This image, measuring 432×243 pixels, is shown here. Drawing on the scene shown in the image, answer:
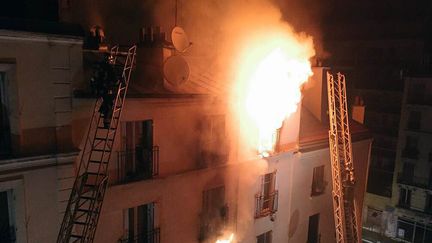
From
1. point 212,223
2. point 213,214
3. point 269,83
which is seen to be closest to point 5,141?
point 213,214

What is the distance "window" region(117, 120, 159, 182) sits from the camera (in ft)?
41.0

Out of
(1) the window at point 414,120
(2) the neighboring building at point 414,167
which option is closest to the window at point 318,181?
Answer: (2) the neighboring building at point 414,167

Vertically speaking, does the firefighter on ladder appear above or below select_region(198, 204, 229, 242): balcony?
above

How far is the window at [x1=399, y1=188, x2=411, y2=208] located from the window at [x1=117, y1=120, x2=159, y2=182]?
1311 inches

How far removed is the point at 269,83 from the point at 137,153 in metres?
7.70

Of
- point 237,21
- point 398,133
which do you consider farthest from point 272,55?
point 398,133

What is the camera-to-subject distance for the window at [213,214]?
49.6 feet

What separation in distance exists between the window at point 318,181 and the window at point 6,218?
48.0 feet

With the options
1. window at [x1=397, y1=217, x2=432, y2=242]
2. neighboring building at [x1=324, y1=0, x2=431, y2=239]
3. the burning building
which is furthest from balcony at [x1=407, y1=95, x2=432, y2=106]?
the burning building

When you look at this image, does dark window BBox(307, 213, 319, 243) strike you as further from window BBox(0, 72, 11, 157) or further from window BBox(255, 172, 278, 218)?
window BBox(0, 72, 11, 157)

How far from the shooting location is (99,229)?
12.0m

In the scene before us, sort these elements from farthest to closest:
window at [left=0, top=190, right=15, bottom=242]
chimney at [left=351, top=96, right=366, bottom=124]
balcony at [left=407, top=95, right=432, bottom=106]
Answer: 1. balcony at [left=407, top=95, right=432, bottom=106]
2. chimney at [left=351, top=96, right=366, bottom=124]
3. window at [left=0, top=190, right=15, bottom=242]

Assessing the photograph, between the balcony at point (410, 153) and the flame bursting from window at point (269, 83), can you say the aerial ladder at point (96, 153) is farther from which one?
the balcony at point (410, 153)

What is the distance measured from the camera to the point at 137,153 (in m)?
12.9
